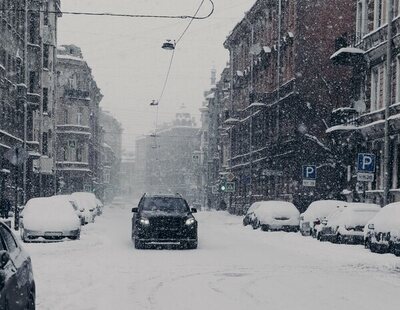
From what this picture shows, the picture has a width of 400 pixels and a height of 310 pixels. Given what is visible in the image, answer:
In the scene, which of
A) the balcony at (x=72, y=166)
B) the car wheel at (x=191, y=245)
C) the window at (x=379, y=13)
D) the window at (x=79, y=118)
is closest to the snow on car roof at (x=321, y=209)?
the window at (x=379, y=13)

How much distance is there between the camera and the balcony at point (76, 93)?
84.9m

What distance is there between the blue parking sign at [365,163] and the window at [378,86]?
9.43 metres

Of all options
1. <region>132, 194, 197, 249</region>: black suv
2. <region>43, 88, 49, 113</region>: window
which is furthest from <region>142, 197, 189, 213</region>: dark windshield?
<region>43, 88, 49, 113</region>: window

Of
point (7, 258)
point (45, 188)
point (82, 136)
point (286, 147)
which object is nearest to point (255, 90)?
point (286, 147)

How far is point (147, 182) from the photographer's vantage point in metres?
163

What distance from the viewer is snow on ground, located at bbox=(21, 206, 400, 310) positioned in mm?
10117

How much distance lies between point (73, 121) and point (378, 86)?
5513 centimetres

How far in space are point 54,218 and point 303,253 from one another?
7.44 meters

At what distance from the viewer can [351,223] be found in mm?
24109

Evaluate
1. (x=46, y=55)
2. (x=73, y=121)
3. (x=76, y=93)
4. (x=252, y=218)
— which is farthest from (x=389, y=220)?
(x=76, y=93)

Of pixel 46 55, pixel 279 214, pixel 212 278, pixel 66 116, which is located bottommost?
pixel 212 278

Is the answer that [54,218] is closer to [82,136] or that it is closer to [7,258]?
[7,258]

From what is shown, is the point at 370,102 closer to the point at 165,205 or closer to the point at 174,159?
the point at 165,205

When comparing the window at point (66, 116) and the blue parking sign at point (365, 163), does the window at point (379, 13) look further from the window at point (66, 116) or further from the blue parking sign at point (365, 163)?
the window at point (66, 116)
